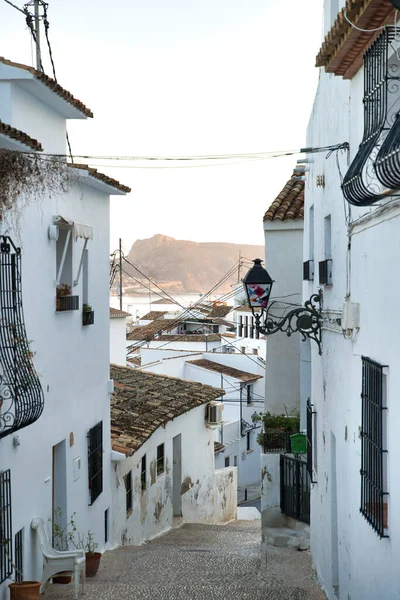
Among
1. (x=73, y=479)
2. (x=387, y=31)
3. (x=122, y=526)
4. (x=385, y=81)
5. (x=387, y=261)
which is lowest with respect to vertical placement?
(x=122, y=526)

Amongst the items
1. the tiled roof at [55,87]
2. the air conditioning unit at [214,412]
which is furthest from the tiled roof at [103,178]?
the air conditioning unit at [214,412]

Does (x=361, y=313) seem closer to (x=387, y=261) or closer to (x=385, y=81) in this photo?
(x=387, y=261)

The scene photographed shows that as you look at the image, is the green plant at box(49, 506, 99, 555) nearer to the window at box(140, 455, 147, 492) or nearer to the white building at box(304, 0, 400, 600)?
the white building at box(304, 0, 400, 600)

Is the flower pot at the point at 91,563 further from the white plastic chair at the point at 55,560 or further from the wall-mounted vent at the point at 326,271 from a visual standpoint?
the wall-mounted vent at the point at 326,271

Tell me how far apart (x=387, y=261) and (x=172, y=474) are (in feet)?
46.1

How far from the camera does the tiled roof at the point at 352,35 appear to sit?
21.5 feet

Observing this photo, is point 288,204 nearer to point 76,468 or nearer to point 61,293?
point 61,293

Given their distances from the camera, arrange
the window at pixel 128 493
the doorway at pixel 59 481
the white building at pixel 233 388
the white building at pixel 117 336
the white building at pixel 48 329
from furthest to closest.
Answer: the white building at pixel 117 336 < the white building at pixel 233 388 < the window at pixel 128 493 < the doorway at pixel 59 481 < the white building at pixel 48 329

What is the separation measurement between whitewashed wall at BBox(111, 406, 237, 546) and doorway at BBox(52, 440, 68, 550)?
346 cm

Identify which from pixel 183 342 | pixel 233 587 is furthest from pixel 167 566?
pixel 183 342

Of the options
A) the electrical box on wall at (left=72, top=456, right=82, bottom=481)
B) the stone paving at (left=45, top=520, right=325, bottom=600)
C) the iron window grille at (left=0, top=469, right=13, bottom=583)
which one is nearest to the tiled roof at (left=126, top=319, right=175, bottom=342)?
the stone paving at (left=45, top=520, right=325, bottom=600)

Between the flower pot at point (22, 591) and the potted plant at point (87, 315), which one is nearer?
the flower pot at point (22, 591)

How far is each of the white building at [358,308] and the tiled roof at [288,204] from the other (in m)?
5.06

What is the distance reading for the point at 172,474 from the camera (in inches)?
781
